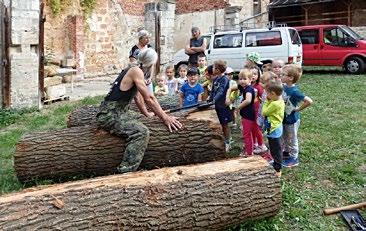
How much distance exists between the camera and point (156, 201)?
3791mm

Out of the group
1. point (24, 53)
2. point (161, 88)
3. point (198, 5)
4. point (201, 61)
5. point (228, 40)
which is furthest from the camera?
point (198, 5)

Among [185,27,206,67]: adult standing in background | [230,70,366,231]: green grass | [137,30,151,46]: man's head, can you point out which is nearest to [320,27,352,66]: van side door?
[230,70,366,231]: green grass

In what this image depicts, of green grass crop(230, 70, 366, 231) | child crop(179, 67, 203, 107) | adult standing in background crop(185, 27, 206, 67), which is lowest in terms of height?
green grass crop(230, 70, 366, 231)

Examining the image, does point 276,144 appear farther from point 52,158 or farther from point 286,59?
point 286,59

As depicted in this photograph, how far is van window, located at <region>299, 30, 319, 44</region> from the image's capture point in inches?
643

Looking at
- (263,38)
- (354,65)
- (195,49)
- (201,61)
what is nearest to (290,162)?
(201,61)

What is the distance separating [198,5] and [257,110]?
53.7ft

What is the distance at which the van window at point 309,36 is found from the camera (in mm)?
16344

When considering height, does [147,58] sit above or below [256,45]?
below

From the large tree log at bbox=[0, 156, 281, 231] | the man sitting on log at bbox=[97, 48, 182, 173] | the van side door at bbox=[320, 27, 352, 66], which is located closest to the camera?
the large tree log at bbox=[0, 156, 281, 231]

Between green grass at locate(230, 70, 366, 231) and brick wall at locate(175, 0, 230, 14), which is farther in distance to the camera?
brick wall at locate(175, 0, 230, 14)

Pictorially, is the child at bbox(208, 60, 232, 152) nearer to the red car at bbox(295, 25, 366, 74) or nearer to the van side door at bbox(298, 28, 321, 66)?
the red car at bbox(295, 25, 366, 74)

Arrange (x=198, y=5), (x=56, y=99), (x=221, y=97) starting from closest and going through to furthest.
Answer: (x=221, y=97) → (x=56, y=99) → (x=198, y=5)

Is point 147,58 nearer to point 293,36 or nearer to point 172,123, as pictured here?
point 172,123
